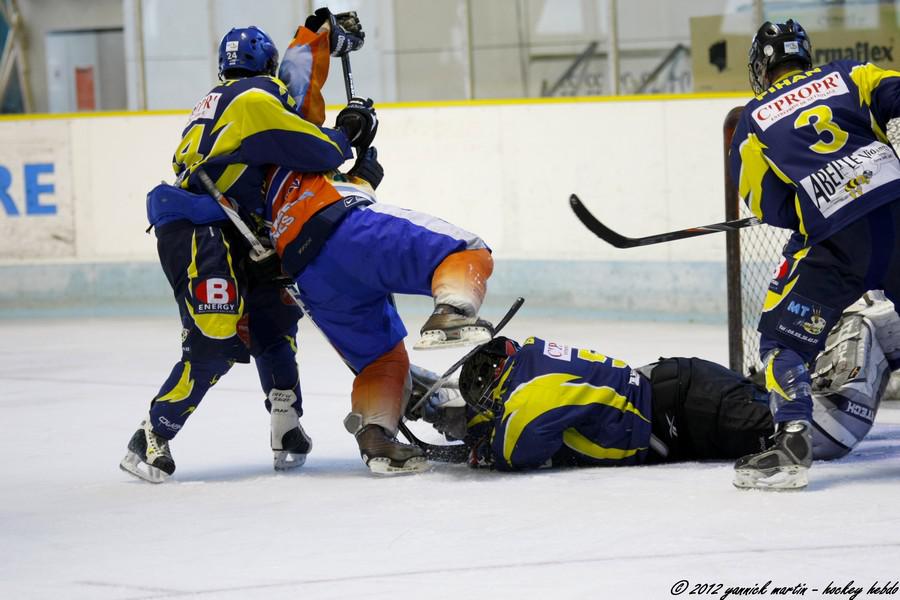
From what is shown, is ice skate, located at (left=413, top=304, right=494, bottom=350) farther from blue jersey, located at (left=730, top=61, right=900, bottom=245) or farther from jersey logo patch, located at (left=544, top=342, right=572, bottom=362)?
blue jersey, located at (left=730, top=61, right=900, bottom=245)

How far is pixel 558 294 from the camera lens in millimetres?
6984

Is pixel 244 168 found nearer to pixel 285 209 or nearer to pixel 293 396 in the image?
pixel 285 209

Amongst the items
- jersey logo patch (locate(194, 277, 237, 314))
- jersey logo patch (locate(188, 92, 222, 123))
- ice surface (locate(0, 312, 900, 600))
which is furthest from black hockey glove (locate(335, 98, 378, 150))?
ice surface (locate(0, 312, 900, 600))

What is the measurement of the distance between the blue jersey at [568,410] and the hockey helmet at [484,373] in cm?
3

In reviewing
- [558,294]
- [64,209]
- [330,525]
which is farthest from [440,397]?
[64,209]

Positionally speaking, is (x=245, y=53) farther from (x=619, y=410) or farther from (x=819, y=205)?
(x=819, y=205)

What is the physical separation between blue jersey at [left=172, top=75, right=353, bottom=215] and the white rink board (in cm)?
337

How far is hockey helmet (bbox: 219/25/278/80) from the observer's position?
361 centimetres

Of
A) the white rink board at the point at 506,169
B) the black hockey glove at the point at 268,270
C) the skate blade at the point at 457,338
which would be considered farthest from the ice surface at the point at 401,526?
the white rink board at the point at 506,169

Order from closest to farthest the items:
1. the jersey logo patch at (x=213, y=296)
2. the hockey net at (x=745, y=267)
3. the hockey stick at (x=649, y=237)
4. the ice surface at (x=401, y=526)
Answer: the ice surface at (x=401, y=526), the jersey logo patch at (x=213, y=296), the hockey stick at (x=649, y=237), the hockey net at (x=745, y=267)

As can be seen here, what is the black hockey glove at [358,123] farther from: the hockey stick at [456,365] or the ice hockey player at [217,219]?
the hockey stick at [456,365]

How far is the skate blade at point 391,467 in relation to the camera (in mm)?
3350

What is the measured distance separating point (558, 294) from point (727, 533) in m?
4.50

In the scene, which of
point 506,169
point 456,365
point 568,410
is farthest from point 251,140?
point 506,169
